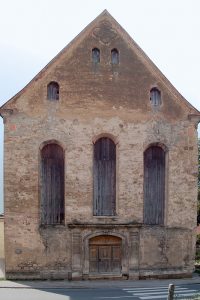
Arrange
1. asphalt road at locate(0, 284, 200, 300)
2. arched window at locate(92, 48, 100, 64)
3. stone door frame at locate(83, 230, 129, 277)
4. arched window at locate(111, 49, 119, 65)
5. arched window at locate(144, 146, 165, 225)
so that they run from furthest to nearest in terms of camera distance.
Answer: arched window at locate(144, 146, 165, 225)
arched window at locate(111, 49, 119, 65)
arched window at locate(92, 48, 100, 64)
stone door frame at locate(83, 230, 129, 277)
asphalt road at locate(0, 284, 200, 300)

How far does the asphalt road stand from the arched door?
1.86 metres

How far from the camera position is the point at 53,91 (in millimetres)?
23406

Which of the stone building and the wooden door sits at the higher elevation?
the stone building

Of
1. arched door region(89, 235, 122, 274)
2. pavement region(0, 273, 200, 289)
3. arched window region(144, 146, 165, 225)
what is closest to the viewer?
pavement region(0, 273, 200, 289)

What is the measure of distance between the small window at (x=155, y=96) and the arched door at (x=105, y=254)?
8.22 meters

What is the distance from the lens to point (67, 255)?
23.1m

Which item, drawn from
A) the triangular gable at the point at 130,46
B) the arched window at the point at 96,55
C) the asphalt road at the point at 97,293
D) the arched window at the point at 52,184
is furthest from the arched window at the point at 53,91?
the asphalt road at the point at 97,293

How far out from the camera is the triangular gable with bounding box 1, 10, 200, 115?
23.3 metres

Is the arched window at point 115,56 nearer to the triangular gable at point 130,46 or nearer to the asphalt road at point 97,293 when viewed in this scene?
the triangular gable at point 130,46

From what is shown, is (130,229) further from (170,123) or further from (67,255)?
(170,123)

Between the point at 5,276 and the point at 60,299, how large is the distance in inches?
190

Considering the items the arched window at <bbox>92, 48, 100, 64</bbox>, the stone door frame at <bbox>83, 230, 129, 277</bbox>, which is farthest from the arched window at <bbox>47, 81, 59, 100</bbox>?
the stone door frame at <bbox>83, 230, 129, 277</bbox>

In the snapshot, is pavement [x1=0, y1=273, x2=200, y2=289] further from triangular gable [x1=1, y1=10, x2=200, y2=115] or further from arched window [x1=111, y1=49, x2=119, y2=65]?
arched window [x1=111, y1=49, x2=119, y2=65]

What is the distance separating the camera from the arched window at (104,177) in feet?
77.9
